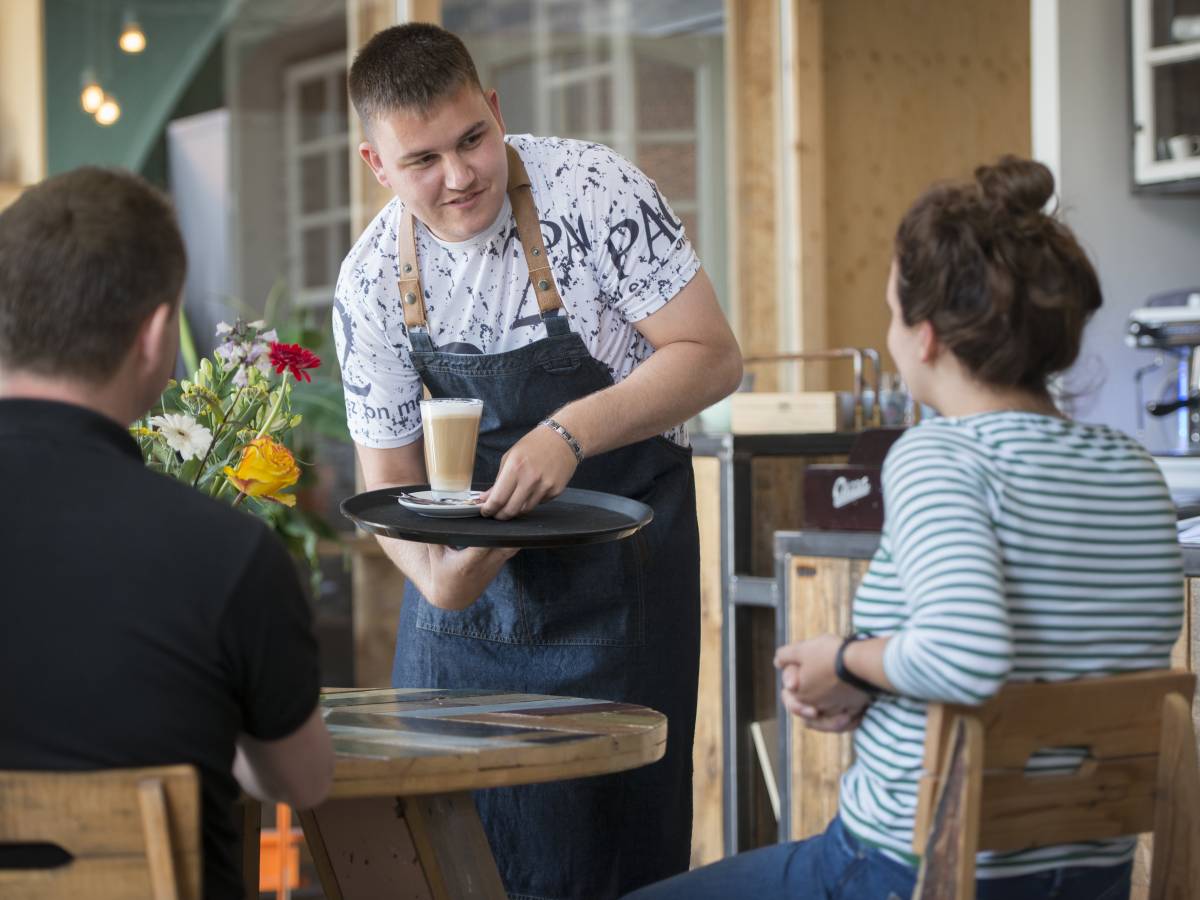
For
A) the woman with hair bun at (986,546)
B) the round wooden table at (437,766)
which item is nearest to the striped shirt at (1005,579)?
the woman with hair bun at (986,546)

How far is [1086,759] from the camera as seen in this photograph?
1.32 meters

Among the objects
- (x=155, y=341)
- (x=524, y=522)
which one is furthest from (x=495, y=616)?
(x=155, y=341)

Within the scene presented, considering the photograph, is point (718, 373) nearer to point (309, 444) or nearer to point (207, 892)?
point (207, 892)

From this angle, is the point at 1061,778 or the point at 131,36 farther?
A: the point at 131,36

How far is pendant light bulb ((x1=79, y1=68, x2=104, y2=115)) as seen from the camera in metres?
4.66

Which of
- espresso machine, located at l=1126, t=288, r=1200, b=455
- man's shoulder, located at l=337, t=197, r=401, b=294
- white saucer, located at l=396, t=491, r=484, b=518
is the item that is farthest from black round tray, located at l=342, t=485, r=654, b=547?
espresso machine, located at l=1126, t=288, r=1200, b=455

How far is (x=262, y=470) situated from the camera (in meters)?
1.70

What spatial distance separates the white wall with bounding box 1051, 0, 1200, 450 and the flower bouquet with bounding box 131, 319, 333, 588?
2.88 metres

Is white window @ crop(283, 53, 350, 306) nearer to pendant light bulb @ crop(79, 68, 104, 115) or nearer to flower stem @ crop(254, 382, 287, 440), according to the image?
pendant light bulb @ crop(79, 68, 104, 115)

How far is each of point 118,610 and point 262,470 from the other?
52 cm

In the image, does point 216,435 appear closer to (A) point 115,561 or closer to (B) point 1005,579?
(A) point 115,561

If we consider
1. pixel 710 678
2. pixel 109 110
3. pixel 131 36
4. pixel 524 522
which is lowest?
pixel 710 678

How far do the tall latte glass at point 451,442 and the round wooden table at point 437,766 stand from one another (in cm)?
27

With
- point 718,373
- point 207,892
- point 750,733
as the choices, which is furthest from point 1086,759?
point 750,733
